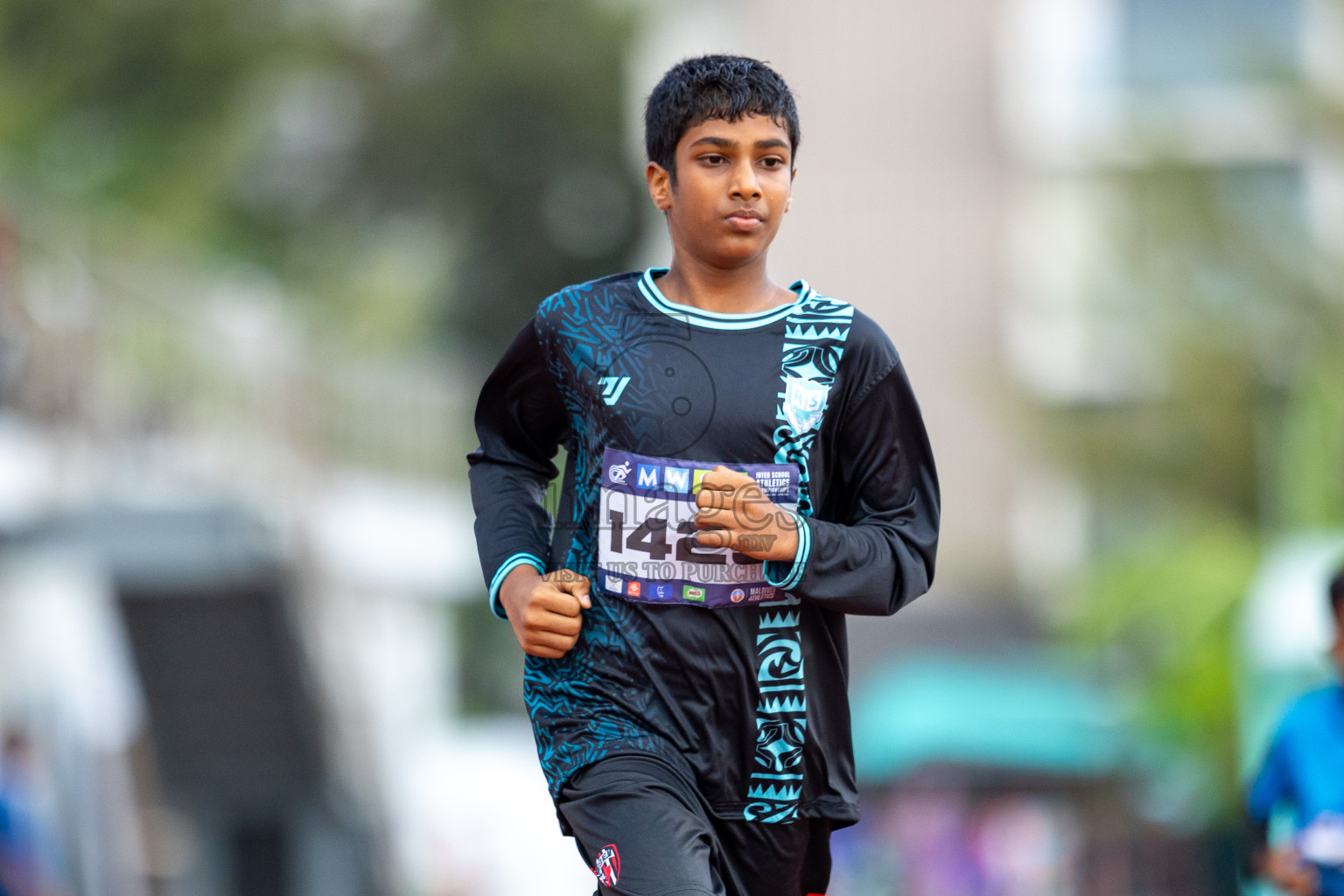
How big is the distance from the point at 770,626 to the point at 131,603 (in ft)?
47.5

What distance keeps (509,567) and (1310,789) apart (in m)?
3.04

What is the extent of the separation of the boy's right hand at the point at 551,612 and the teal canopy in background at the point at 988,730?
42.6 feet

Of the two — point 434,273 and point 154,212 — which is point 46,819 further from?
point 434,273

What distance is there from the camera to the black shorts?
3.27 m

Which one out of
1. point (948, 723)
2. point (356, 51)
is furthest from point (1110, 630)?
point (356, 51)

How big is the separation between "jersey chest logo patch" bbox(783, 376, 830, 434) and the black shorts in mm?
645

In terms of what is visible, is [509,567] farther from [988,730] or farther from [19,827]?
[988,730]

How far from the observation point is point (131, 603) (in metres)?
17.1

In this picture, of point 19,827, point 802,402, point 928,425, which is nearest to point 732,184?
point 802,402

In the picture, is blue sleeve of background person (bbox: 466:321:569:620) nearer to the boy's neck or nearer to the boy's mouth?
the boy's neck

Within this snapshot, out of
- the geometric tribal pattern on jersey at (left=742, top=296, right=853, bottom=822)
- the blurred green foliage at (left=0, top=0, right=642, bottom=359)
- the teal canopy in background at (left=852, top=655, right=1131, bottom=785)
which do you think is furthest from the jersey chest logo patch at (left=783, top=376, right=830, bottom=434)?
the blurred green foliage at (left=0, top=0, right=642, bottom=359)

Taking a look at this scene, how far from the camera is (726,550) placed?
3.42 metres

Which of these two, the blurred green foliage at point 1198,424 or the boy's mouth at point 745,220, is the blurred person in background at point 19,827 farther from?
the boy's mouth at point 745,220

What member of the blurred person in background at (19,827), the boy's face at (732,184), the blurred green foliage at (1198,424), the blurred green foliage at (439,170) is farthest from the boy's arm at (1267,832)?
the blurred green foliage at (439,170)
